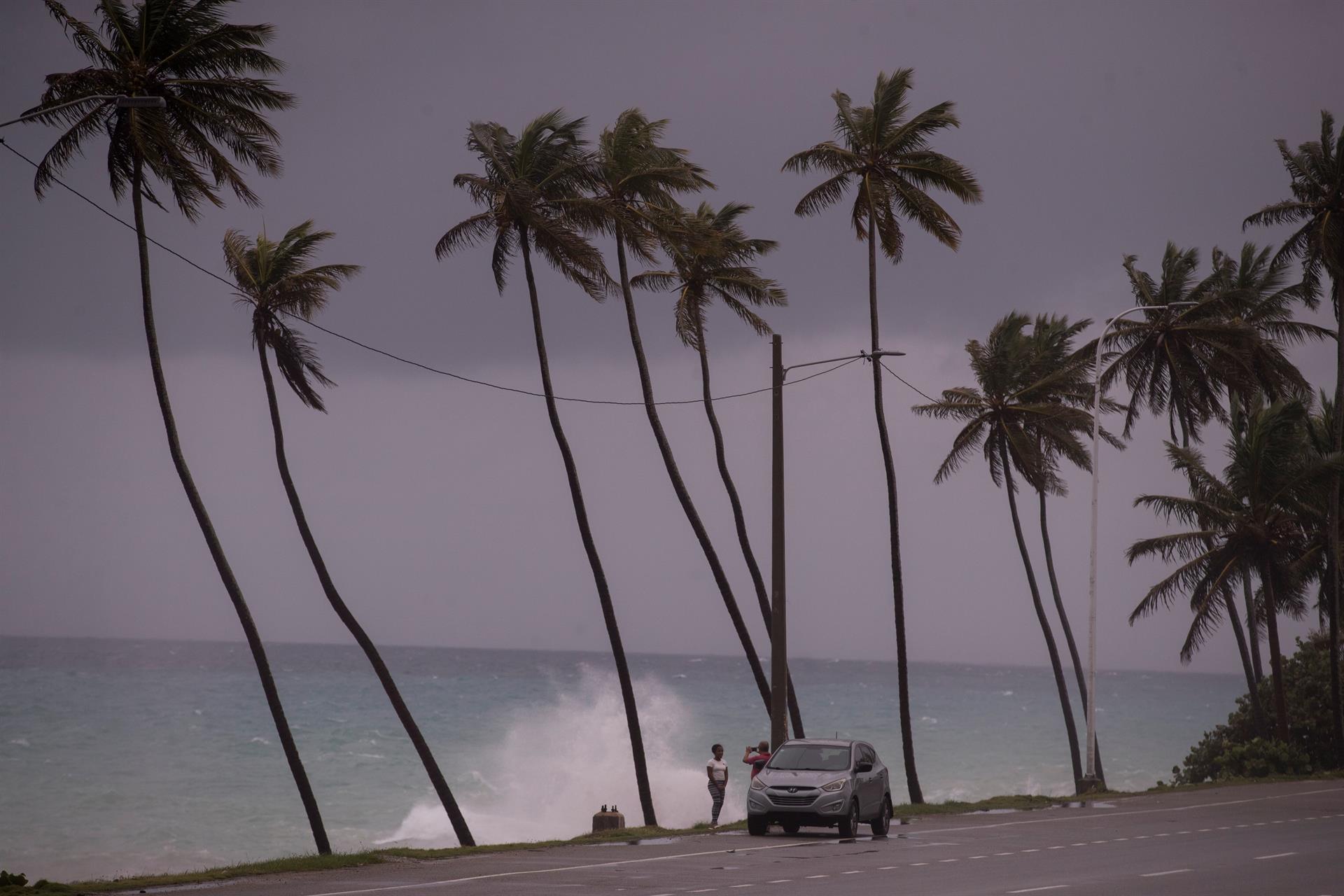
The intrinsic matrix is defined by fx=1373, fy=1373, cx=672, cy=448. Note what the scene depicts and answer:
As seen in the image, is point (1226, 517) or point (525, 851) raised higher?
point (1226, 517)

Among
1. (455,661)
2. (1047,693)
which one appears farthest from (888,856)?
(455,661)

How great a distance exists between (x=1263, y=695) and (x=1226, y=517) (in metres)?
11.8

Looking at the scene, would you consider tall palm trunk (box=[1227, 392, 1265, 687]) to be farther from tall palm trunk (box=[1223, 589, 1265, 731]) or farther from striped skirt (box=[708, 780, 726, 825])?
striped skirt (box=[708, 780, 726, 825])

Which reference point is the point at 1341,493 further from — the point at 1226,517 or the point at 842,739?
the point at 842,739

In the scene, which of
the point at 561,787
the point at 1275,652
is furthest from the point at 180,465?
the point at 561,787

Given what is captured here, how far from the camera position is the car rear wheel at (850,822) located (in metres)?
22.6

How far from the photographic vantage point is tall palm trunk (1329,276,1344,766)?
4447cm

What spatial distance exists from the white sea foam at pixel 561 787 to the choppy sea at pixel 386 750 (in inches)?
7.1

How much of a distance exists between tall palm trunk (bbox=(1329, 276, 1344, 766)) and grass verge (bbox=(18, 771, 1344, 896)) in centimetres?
1712

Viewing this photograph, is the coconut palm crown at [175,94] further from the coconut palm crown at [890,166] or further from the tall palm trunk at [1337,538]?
the tall palm trunk at [1337,538]

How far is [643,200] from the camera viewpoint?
35.2 meters

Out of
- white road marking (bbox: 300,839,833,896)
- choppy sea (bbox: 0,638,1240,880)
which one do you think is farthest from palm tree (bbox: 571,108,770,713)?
choppy sea (bbox: 0,638,1240,880)

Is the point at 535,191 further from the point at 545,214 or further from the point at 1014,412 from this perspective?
the point at 1014,412

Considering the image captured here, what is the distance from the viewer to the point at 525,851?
21031 millimetres
